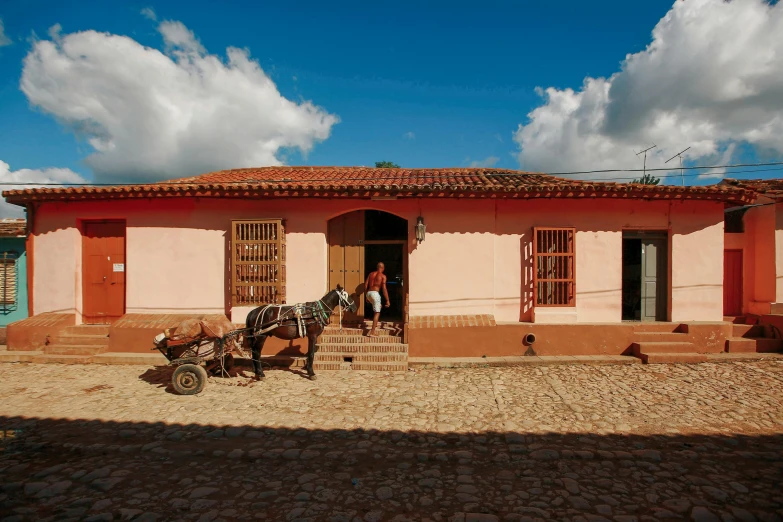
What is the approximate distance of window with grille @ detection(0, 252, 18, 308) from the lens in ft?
30.9

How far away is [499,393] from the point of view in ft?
19.9

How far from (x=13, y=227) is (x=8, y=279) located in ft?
4.44

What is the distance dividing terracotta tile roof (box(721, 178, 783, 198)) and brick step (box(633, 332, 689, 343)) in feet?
12.4

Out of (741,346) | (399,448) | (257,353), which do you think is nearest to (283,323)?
(257,353)

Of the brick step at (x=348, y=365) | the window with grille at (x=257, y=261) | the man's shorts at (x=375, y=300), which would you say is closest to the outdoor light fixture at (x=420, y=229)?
the man's shorts at (x=375, y=300)

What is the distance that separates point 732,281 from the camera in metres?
9.36

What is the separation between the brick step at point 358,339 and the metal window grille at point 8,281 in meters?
7.69

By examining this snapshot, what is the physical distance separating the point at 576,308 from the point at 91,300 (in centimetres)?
1075

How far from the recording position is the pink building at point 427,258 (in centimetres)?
812

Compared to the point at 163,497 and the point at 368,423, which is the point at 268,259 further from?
the point at 163,497

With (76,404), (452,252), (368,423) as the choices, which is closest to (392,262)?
(452,252)

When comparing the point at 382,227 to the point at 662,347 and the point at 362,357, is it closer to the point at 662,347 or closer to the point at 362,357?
the point at 362,357

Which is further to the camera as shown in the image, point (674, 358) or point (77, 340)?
point (77, 340)

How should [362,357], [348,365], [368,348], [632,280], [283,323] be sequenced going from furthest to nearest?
[632,280] → [368,348] → [362,357] → [348,365] → [283,323]
